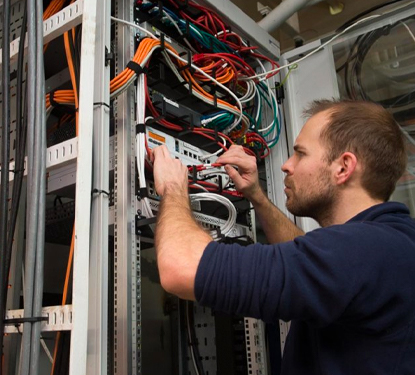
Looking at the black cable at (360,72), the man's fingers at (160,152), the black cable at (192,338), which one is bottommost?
the black cable at (192,338)

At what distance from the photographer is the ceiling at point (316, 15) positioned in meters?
3.02

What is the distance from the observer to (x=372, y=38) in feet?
6.12

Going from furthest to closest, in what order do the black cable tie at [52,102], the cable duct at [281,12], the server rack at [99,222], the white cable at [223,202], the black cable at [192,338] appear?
1. the cable duct at [281,12]
2. the black cable at [192,338]
3. the white cable at [223,202]
4. the black cable tie at [52,102]
5. the server rack at [99,222]

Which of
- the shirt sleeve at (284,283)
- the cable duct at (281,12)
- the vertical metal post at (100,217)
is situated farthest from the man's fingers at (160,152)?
the cable duct at (281,12)

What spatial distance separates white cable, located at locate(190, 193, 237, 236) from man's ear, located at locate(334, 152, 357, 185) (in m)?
0.38

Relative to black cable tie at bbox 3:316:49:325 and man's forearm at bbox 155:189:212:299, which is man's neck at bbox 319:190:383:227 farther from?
black cable tie at bbox 3:316:49:325

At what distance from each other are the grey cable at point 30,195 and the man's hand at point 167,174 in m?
0.30

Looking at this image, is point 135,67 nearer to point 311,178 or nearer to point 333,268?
point 311,178

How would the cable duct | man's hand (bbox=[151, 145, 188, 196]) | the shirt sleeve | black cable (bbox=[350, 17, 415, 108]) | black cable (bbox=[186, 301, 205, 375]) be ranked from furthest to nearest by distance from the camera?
the cable duct → black cable (bbox=[350, 17, 415, 108]) → black cable (bbox=[186, 301, 205, 375]) → man's hand (bbox=[151, 145, 188, 196]) → the shirt sleeve

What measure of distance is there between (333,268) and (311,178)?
386 millimetres

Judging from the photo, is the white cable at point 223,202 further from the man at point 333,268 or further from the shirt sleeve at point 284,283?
the shirt sleeve at point 284,283

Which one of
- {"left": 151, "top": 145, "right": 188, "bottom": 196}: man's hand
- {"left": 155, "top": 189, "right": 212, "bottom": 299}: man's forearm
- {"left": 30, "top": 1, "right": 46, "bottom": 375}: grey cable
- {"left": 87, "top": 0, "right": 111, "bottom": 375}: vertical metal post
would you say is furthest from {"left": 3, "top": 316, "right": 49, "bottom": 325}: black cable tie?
{"left": 151, "top": 145, "right": 188, "bottom": 196}: man's hand

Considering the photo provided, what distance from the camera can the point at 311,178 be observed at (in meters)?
1.20

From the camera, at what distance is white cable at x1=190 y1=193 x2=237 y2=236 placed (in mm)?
1375
